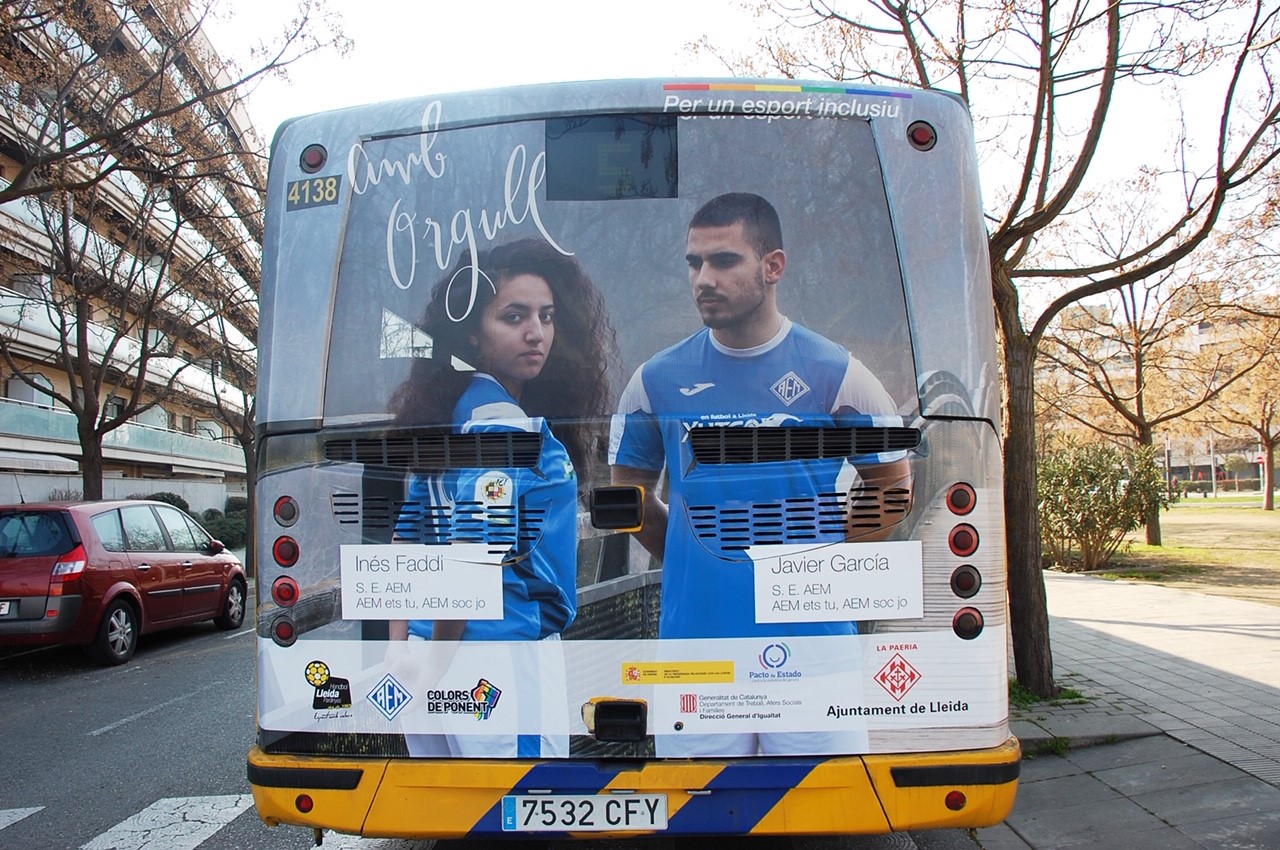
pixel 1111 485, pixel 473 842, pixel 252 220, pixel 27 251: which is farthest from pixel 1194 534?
pixel 27 251

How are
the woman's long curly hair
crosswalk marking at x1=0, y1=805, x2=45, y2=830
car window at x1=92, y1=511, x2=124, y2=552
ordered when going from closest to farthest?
the woman's long curly hair < crosswalk marking at x1=0, y1=805, x2=45, y2=830 < car window at x1=92, y1=511, x2=124, y2=552

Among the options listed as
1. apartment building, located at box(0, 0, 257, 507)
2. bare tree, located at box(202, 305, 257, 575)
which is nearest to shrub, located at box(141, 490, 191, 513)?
apartment building, located at box(0, 0, 257, 507)

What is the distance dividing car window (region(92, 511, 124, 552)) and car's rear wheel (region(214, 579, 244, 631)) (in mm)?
2137

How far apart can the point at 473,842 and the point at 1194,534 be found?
1078 inches

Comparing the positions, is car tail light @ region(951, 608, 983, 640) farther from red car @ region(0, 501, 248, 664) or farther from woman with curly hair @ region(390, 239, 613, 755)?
red car @ region(0, 501, 248, 664)

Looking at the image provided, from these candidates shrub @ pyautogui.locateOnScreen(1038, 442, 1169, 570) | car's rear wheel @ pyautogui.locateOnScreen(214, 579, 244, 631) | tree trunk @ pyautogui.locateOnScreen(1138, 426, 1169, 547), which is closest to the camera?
car's rear wheel @ pyautogui.locateOnScreen(214, 579, 244, 631)

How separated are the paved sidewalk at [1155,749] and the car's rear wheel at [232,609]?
32.1 ft

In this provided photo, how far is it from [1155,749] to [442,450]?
451 centimetres

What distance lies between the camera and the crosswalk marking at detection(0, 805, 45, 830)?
504 cm

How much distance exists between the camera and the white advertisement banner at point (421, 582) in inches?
128

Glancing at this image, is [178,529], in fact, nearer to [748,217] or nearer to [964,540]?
[748,217]

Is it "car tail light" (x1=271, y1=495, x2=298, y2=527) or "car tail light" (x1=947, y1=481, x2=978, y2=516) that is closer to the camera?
"car tail light" (x1=947, y1=481, x2=978, y2=516)

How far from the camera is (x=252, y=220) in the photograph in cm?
1961

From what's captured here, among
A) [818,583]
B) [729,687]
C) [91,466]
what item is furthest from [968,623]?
[91,466]
